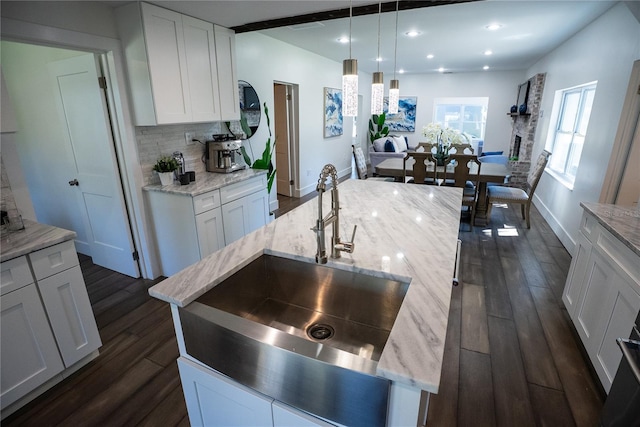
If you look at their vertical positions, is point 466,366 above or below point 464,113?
below

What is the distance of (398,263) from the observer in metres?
1.29

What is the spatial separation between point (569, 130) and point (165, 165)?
5.07m

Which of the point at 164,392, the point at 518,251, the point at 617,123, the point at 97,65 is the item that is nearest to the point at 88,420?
the point at 164,392

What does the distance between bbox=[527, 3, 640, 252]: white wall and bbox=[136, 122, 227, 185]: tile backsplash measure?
387 cm

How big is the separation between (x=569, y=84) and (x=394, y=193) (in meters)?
3.61

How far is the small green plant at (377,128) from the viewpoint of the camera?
8.74 metres

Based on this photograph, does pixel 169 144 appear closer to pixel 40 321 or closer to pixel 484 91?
pixel 40 321

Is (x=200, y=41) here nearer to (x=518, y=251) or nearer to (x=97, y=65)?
(x=97, y=65)

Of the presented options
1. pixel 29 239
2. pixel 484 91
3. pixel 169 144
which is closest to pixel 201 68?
pixel 169 144

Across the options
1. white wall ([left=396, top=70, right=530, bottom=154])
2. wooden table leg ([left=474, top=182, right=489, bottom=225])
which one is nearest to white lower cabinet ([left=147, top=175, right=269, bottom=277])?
wooden table leg ([left=474, top=182, right=489, bottom=225])

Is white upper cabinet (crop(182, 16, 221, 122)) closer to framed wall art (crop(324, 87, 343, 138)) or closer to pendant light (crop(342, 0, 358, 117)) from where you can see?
pendant light (crop(342, 0, 358, 117))

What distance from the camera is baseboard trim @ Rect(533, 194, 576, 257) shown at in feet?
11.2

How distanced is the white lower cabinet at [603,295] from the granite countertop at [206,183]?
276 cm

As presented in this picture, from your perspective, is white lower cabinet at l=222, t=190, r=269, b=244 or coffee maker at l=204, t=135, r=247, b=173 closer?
white lower cabinet at l=222, t=190, r=269, b=244
